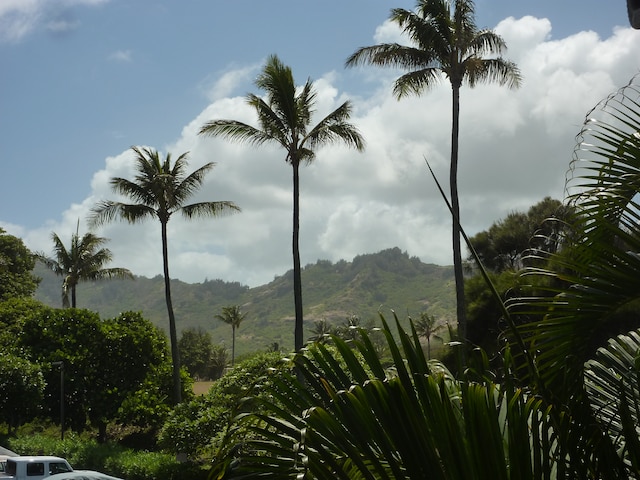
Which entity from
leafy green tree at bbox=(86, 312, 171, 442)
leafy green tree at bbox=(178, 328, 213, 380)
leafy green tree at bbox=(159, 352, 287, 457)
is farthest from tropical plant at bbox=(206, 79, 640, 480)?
leafy green tree at bbox=(178, 328, 213, 380)

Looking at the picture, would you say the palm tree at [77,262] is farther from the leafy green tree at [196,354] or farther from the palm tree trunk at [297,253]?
the leafy green tree at [196,354]

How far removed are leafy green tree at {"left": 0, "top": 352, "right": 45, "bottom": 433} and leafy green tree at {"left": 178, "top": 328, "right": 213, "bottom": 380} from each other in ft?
228

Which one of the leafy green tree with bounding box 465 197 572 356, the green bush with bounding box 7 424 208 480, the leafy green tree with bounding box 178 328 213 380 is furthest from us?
the leafy green tree with bounding box 178 328 213 380

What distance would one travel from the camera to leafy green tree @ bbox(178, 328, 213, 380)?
114 m

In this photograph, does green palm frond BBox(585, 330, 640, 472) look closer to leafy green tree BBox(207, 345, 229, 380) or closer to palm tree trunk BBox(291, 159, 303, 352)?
palm tree trunk BBox(291, 159, 303, 352)

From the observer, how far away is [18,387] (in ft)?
135

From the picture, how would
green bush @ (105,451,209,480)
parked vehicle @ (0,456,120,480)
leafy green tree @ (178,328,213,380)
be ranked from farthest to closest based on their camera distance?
leafy green tree @ (178,328,213,380)
green bush @ (105,451,209,480)
parked vehicle @ (0,456,120,480)

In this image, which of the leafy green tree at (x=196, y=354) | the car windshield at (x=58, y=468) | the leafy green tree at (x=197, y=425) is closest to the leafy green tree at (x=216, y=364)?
the leafy green tree at (x=196, y=354)

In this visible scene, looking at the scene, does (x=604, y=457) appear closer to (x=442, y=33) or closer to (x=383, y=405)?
(x=383, y=405)

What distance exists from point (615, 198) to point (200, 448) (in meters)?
27.6

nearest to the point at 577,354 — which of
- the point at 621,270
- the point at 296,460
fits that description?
the point at 621,270

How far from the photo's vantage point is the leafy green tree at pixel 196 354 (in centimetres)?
11431

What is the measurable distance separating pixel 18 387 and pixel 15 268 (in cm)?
3184

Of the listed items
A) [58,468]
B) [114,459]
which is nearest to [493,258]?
[114,459]
